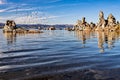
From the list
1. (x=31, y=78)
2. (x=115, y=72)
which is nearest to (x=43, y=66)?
(x=31, y=78)

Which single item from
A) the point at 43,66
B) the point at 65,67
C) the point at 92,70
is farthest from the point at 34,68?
the point at 92,70

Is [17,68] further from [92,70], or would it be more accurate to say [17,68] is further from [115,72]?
[115,72]

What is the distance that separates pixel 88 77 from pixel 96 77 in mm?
677

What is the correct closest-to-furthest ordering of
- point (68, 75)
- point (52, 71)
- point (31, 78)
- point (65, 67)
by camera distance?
point (31, 78) → point (68, 75) → point (52, 71) → point (65, 67)

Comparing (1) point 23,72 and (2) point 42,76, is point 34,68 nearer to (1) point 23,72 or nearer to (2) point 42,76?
(1) point 23,72

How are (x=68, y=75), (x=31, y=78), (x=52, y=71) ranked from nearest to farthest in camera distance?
(x=31, y=78) → (x=68, y=75) → (x=52, y=71)

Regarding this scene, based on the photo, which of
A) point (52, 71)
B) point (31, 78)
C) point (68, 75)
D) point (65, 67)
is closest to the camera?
point (31, 78)

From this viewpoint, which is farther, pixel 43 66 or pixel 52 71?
pixel 43 66

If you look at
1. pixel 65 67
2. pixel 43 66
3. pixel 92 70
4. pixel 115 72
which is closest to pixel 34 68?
pixel 43 66

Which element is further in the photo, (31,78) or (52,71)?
(52,71)

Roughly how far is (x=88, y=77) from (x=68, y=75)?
178 centimetres

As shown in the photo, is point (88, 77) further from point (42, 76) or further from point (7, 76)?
point (7, 76)

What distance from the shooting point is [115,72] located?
73.7 ft

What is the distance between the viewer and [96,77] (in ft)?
67.3
